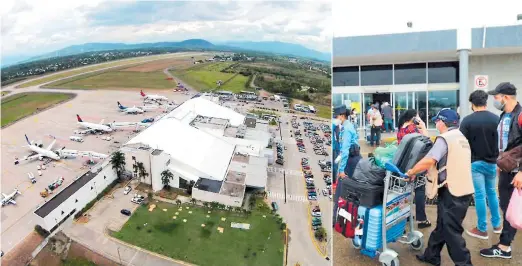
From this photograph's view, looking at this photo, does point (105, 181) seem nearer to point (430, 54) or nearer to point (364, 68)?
point (364, 68)

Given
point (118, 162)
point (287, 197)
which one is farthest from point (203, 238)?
point (118, 162)

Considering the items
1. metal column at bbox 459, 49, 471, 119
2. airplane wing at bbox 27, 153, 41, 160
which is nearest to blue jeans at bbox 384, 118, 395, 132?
metal column at bbox 459, 49, 471, 119

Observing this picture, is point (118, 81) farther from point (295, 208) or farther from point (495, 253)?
point (495, 253)

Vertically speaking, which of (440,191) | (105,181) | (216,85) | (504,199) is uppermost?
(216,85)

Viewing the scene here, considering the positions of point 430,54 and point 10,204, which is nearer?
point 430,54

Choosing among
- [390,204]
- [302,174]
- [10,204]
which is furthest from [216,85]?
[390,204]

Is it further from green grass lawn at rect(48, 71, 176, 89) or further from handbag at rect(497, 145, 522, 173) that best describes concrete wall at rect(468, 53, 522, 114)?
green grass lawn at rect(48, 71, 176, 89)

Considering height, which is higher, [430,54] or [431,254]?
[430,54]
